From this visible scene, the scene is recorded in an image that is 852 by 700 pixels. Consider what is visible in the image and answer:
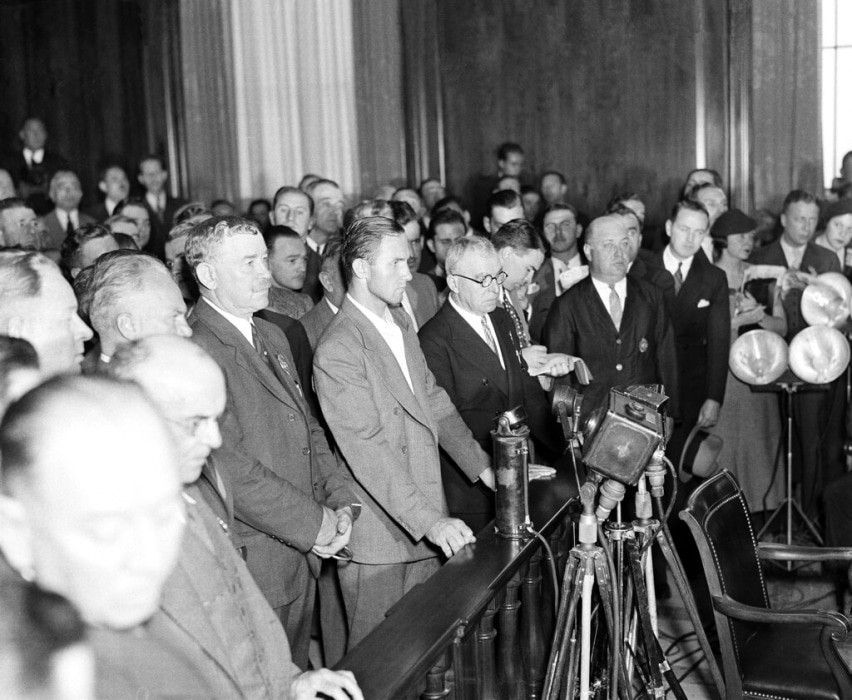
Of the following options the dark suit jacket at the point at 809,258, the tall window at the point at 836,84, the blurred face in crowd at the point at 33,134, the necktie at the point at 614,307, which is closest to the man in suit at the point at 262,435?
the necktie at the point at 614,307

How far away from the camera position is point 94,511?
948mm

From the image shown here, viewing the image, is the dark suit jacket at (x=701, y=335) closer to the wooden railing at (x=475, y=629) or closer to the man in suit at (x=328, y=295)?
the man in suit at (x=328, y=295)

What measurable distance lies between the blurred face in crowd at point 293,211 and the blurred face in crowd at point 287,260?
1.25 m

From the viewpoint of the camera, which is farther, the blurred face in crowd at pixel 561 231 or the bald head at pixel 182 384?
the blurred face in crowd at pixel 561 231

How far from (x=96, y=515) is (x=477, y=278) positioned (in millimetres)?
2720

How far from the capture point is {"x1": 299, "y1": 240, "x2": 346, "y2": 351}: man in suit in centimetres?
411

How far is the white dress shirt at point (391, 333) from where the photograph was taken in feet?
10.3

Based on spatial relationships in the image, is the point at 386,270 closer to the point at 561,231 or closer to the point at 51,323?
the point at 51,323

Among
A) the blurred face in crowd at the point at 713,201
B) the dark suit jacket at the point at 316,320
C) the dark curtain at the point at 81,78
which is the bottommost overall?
the dark suit jacket at the point at 316,320

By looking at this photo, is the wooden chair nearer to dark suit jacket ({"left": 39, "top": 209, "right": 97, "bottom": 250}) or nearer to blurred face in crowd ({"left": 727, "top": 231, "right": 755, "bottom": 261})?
blurred face in crowd ({"left": 727, "top": 231, "right": 755, "bottom": 261})

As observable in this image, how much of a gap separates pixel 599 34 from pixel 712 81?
3.60 ft

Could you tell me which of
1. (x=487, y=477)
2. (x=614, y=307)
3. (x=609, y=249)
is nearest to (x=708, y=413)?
(x=614, y=307)

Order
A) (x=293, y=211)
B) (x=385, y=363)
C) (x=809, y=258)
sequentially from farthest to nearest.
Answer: (x=809, y=258) < (x=293, y=211) < (x=385, y=363)

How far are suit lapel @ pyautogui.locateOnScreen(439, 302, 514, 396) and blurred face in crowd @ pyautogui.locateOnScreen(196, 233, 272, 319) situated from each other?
3.27ft
